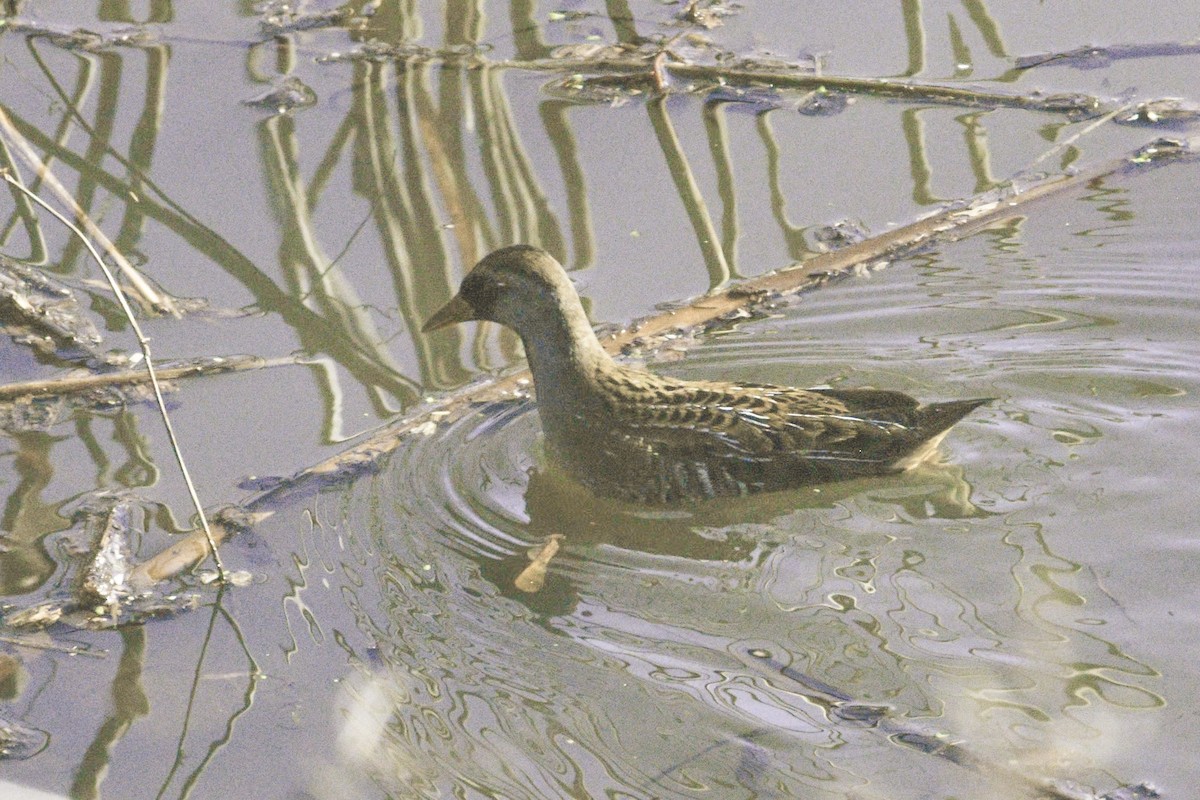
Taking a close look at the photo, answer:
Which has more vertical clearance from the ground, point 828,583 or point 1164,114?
point 1164,114

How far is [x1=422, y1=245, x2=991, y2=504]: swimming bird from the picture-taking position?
18.4 feet

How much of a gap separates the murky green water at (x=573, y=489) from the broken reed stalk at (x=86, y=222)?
0.11m

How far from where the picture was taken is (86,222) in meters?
6.77

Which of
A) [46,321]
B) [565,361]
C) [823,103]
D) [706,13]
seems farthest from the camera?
[706,13]

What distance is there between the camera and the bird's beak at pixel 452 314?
608 cm

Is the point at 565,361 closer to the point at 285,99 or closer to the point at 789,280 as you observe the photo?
the point at 789,280

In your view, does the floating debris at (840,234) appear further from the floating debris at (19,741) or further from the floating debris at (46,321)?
the floating debris at (19,741)

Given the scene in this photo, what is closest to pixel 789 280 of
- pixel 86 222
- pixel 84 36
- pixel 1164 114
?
pixel 1164 114

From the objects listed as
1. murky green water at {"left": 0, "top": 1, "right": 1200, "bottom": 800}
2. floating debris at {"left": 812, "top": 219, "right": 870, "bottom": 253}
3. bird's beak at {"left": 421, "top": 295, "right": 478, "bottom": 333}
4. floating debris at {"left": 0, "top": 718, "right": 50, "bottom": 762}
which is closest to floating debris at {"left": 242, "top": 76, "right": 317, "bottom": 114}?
murky green water at {"left": 0, "top": 1, "right": 1200, "bottom": 800}

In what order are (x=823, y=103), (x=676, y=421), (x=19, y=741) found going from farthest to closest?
(x=823, y=103) < (x=676, y=421) < (x=19, y=741)

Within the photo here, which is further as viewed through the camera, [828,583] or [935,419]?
[935,419]

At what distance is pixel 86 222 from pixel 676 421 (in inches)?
107

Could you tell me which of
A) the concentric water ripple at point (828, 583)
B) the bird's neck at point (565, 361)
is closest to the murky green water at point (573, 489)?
the concentric water ripple at point (828, 583)

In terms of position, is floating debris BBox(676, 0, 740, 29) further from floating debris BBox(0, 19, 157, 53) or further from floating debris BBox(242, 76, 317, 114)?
floating debris BBox(0, 19, 157, 53)
